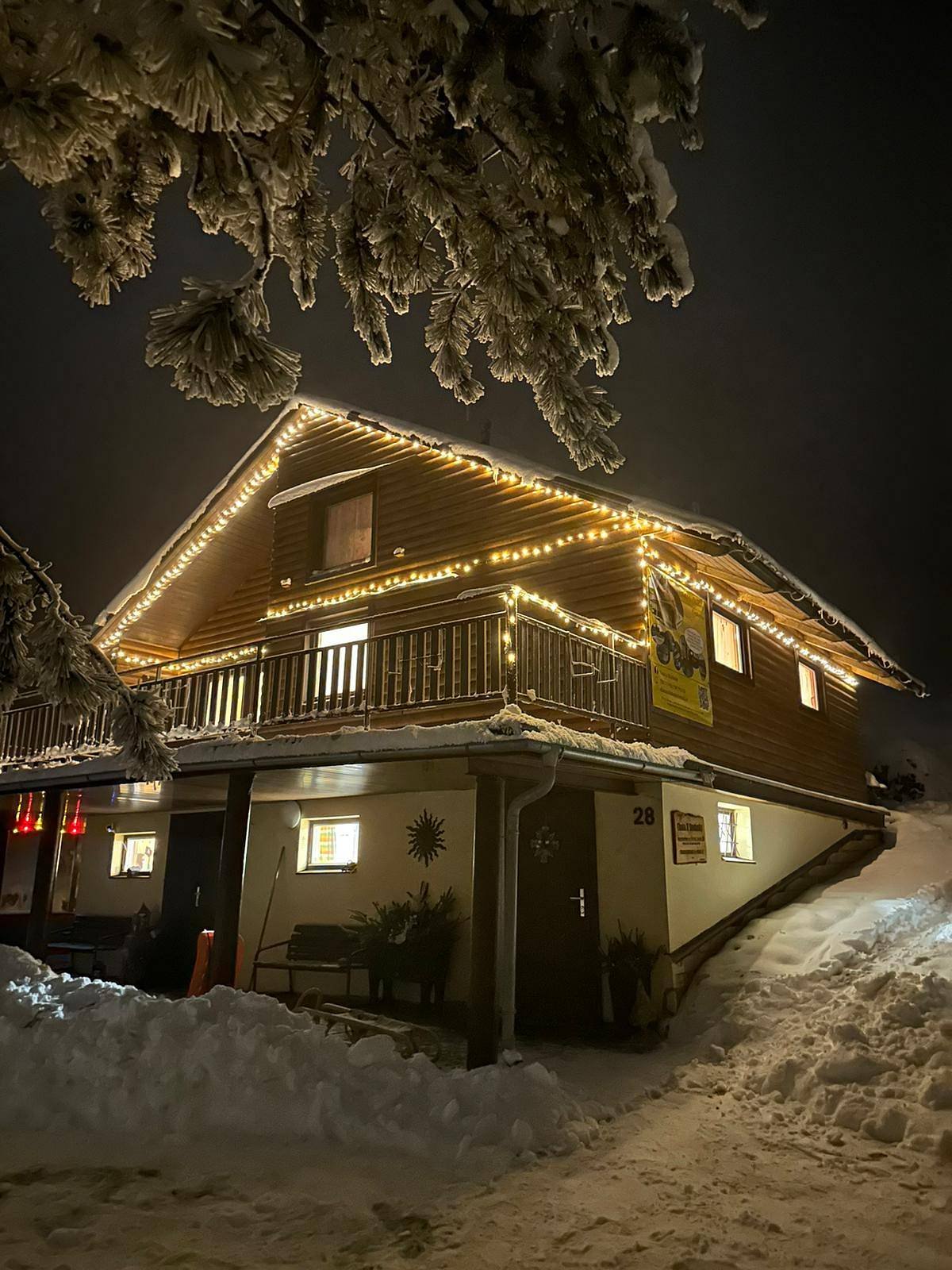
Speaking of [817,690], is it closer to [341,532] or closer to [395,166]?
[341,532]

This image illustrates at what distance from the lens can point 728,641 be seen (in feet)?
44.2

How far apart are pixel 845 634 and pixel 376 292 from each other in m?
12.4

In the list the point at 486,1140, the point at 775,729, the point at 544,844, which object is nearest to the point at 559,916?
the point at 544,844

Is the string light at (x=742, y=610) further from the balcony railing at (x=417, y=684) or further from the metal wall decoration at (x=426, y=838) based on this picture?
the metal wall decoration at (x=426, y=838)

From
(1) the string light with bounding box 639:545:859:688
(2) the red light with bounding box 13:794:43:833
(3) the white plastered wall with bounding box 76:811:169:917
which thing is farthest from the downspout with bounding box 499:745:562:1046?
(2) the red light with bounding box 13:794:43:833

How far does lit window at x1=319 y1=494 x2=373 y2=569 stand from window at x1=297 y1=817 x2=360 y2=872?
4.34 metres

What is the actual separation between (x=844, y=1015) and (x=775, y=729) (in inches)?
290

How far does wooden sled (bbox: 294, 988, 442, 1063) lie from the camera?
7691mm

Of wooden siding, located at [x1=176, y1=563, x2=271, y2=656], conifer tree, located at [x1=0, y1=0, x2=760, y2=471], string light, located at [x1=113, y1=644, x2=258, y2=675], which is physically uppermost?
wooden siding, located at [x1=176, y1=563, x2=271, y2=656]

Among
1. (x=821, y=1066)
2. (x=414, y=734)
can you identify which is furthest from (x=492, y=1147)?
(x=414, y=734)

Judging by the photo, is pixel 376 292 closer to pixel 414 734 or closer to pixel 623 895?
pixel 414 734

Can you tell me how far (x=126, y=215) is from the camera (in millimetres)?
3906

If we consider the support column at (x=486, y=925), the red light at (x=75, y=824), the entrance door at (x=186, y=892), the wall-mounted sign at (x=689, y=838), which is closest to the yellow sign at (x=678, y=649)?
the wall-mounted sign at (x=689, y=838)

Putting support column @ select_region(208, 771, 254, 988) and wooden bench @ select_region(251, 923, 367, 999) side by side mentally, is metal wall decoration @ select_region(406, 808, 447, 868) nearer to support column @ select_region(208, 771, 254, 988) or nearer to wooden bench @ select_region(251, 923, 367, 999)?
wooden bench @ select_region(251, 923, 367, 999)
